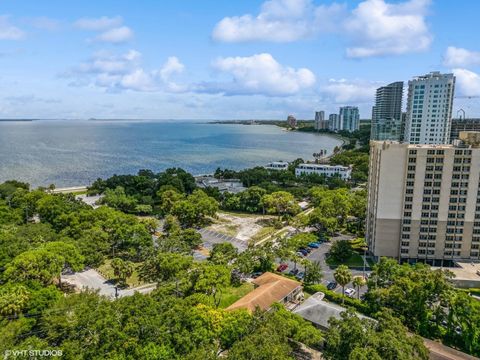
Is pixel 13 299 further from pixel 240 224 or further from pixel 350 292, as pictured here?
pixel 240 224

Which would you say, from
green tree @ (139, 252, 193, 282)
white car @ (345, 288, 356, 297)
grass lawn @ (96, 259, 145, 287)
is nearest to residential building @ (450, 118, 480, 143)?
white car @ (345, 288, 356, 297)

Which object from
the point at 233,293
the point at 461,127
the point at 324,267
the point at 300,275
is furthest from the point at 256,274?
the point at 461,127

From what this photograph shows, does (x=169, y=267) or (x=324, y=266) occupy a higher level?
(x=169, y=267)

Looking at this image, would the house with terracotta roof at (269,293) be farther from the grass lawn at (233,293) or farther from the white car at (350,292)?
the white car at (350,292)

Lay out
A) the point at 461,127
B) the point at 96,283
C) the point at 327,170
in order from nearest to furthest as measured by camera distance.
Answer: the point at 96,283 < the point at 327,170 < the point at 461,127

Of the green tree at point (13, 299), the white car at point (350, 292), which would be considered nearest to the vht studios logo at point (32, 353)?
the green tree at point (13, 299)

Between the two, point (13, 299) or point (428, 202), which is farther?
point (428, 202)

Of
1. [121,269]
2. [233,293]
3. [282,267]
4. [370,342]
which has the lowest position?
[233,293]
